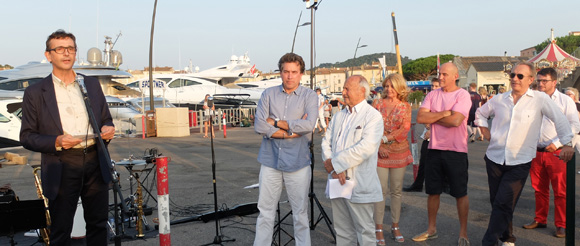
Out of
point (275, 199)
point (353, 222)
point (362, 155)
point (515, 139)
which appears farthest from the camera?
point (515, 139)

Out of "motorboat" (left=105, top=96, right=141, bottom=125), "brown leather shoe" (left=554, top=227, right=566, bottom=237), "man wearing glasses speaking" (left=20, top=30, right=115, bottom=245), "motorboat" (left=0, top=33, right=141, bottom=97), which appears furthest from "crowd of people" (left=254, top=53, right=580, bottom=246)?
"motorboat" (left=0, top=33, right=141, bottom=97)

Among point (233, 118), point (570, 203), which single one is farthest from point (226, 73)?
point (570, 203)

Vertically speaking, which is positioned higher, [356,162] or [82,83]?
[82,83]

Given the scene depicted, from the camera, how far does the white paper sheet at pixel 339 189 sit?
4477 mm

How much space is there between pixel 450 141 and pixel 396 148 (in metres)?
0.61

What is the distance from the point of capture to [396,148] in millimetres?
5820

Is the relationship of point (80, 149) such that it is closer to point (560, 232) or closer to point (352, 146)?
point (352, 146)

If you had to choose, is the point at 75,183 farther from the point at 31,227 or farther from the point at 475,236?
the point at 475,236

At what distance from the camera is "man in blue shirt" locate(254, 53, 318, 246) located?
15.7 ft

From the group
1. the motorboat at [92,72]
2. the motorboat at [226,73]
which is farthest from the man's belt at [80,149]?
the motorboat at [226,73]

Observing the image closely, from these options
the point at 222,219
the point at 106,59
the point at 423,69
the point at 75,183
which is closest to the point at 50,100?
the point at 75,183

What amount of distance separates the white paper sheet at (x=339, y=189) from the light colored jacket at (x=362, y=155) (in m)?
0.05

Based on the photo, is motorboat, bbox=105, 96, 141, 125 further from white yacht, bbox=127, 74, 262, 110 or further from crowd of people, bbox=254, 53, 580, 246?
crowd of people, bbox=254, 53, 580, 246

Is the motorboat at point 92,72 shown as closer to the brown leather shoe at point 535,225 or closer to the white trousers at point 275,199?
the white trousers at point 275,199
